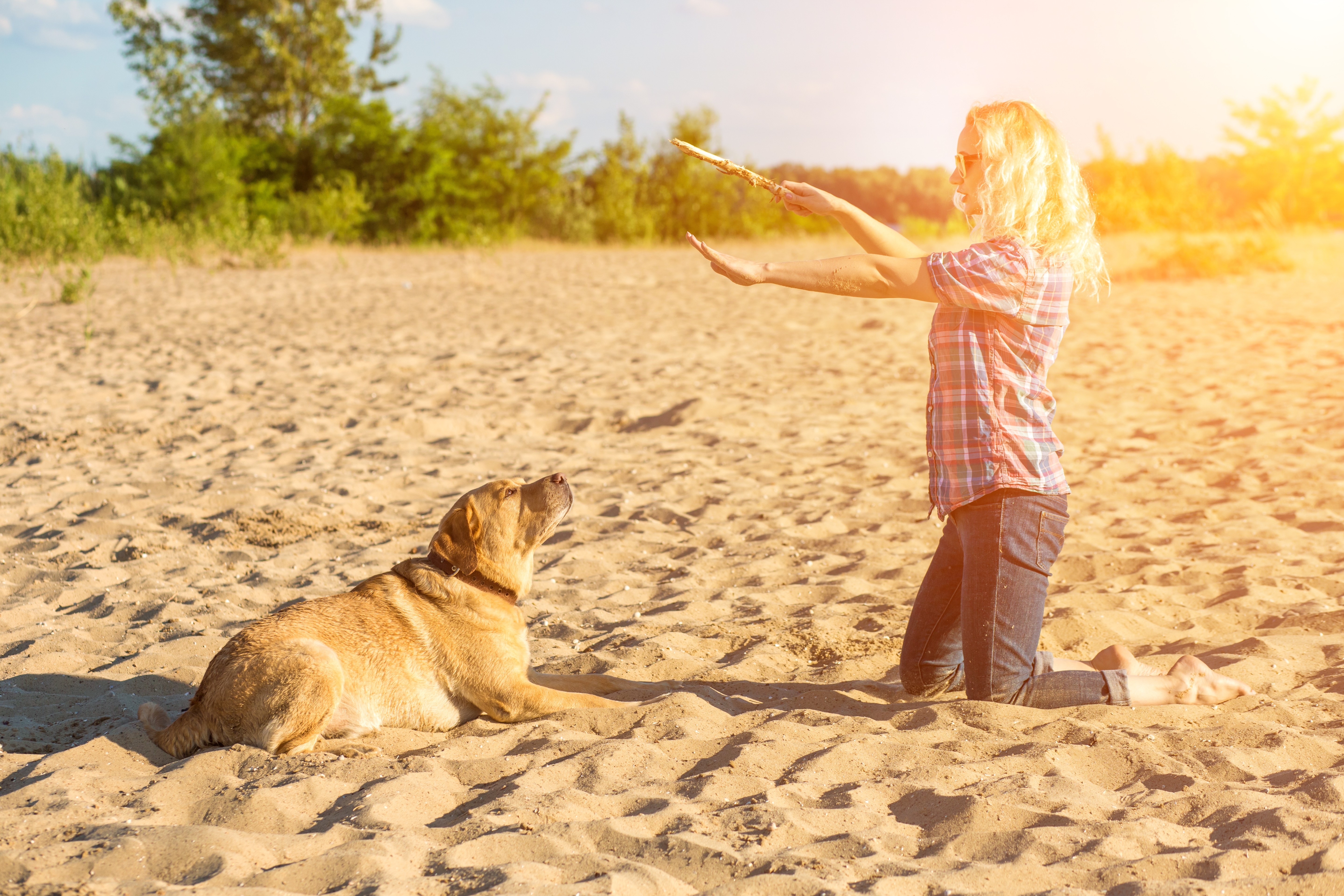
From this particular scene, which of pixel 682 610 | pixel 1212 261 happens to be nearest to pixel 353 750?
pixel 682 610

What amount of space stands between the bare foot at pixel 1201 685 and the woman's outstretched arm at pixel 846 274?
1.73 m

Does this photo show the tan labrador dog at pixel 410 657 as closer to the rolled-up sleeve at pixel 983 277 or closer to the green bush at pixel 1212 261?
the rolled-up sleeve at pixel 983 277

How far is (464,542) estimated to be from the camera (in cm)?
395

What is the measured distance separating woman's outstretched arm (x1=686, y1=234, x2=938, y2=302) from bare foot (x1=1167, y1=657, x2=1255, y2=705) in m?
1.73

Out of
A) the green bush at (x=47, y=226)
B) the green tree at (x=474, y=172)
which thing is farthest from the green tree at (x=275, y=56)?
the green bush at (x=47, y=226)

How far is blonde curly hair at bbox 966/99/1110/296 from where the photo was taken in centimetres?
334

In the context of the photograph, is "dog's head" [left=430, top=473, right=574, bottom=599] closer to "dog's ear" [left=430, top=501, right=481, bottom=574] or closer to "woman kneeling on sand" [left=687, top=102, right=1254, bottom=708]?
"dog's ear" [left=430, top=501, right=481, bottom=574]

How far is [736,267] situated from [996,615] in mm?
1487

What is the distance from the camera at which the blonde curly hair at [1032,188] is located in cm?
334

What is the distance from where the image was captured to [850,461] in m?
7.48

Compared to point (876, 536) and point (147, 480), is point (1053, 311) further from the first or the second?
point (147, 480)

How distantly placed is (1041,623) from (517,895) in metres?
2.11

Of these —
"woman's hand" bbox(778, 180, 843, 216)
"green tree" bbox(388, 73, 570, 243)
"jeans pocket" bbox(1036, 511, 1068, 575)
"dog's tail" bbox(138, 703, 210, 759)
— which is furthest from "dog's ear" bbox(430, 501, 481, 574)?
"green tree" bbox(388, 73, 570, 243)

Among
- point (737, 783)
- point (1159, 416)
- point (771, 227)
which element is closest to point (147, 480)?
point (737, 783)
